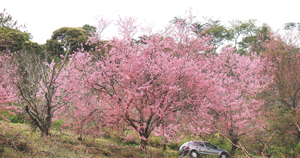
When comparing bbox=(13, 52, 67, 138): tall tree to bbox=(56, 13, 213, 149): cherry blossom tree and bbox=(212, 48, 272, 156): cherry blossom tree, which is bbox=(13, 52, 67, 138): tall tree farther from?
bbox=(212, 48, 272, 156): cherry blossom tree

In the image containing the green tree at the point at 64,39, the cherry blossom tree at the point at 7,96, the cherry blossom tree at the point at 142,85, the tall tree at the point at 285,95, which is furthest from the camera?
the green tree at the point at 64,39

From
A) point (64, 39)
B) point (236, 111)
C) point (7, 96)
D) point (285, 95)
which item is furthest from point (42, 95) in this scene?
point (64, 39)

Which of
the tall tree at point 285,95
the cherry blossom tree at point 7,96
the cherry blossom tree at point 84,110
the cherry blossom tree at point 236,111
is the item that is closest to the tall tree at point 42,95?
the cherry blossom tree at point 7,96

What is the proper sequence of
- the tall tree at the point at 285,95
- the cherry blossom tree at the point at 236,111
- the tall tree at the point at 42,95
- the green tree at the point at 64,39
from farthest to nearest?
1. the green tree at the point at 64,39
2. the cherry blossom tree at the point at 236,111
3. the tall tree at the point at 285,95
4. the tall tree at the point at 42,95

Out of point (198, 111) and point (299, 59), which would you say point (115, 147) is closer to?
point (198, 111)

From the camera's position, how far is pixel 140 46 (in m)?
9.34

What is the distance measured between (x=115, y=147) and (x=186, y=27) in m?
7.51

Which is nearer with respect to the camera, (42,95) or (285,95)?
(42,95)

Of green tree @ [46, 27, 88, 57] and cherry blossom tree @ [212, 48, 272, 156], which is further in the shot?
green tree @ [46, 27, 88, 57]

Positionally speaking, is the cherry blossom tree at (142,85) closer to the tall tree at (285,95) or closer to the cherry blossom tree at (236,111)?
the cherry blossom tree at (236,111)

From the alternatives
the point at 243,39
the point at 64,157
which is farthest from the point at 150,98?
the point at 243,39

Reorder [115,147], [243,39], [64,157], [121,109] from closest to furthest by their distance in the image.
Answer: [64,157] → [121,109] → [115,147] → [243,39]

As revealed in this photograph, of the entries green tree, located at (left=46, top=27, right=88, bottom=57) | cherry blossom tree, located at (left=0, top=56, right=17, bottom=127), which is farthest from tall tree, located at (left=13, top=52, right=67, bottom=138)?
green tree, located at (left=46, top=27, right=88, bottom=57)

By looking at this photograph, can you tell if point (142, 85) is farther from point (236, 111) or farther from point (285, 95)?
point (285, 95)
